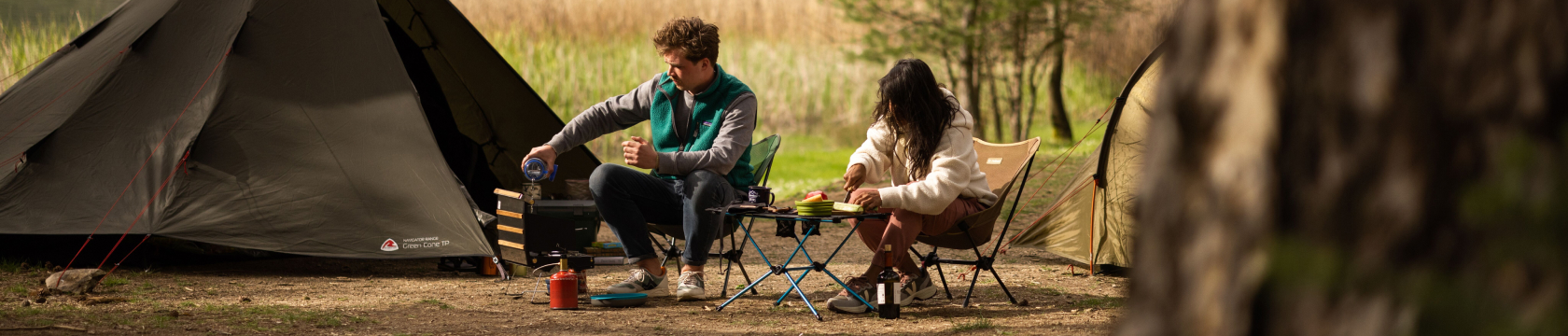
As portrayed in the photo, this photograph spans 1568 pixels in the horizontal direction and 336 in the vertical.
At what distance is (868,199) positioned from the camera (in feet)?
10.6

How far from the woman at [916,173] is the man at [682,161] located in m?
0.46

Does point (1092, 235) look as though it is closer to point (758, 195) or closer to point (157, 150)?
point (758, 195)

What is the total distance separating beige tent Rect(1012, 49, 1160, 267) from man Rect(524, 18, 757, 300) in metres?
1.52

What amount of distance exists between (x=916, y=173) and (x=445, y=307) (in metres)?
1.52

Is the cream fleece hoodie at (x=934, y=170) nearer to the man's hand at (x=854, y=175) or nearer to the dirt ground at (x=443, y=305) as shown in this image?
the man's hand at (x=854, y=175)

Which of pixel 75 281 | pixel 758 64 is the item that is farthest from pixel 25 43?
pixel 758 64

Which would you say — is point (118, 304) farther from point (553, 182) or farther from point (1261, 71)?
point (1261, 71)

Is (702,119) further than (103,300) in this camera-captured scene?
Yes

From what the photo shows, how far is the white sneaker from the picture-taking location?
360 centimetres

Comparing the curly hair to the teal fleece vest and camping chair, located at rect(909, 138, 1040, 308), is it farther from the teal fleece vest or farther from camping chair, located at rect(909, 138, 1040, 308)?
camping chair, located at rect(909, 138, 1040, 308)

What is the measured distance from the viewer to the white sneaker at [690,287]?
142 inches

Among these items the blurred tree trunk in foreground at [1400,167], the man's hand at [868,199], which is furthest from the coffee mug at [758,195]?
the blurred tree trunk in foreground at [1400,167]

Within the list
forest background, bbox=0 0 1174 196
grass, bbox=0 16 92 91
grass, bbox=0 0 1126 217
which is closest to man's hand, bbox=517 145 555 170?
forest background, bbox=0 0 1174 196

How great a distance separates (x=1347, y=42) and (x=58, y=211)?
4390 millimetres
